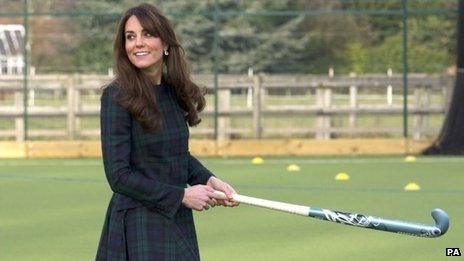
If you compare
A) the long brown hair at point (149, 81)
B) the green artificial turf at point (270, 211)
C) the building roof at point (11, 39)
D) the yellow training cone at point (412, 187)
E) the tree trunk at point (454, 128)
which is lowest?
the green artificial turf at point (270, 211)

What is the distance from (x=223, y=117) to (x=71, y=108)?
106 inches

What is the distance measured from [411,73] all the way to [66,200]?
11422 mm

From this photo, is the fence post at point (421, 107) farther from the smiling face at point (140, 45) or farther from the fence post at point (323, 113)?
the smiling face at point (140, 45)

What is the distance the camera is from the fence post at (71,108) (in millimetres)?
21844

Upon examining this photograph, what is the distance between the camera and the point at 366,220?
17.6 feet

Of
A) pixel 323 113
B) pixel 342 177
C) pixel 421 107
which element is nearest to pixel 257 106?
pixel 323 113

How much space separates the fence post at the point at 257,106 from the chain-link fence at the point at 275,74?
0.07 feet

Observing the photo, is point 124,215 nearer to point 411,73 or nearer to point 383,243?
point 383,243

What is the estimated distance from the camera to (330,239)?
10055 millimetres

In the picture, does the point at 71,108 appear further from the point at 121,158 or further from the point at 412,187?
the point at 121,158

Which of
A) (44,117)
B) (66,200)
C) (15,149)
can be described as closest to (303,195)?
(66,200)

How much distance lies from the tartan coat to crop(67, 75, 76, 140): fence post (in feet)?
54.2

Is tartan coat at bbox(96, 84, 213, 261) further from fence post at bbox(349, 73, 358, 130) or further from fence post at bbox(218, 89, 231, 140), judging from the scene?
fence post at bbox(349, 73, 358, 130)

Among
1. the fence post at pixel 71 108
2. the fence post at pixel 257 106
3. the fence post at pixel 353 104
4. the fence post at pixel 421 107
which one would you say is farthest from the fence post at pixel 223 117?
the fence post at pixel 421 107
